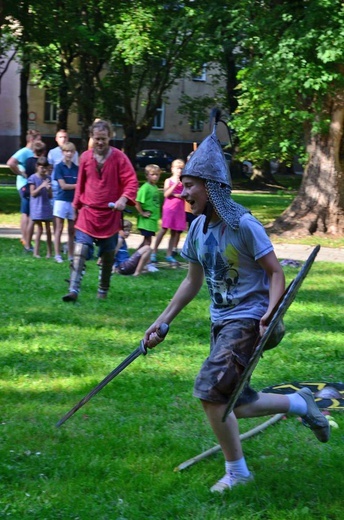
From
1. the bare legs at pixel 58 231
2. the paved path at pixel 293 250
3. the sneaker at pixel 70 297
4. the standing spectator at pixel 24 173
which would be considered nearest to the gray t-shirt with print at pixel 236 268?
the sneaker at pixel 70 297

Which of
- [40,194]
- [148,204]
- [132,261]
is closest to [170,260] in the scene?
[148,204]

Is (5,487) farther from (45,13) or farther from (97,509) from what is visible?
(45,13)

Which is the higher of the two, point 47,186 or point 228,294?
point 228,294

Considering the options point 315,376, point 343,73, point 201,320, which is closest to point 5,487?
point 315,376

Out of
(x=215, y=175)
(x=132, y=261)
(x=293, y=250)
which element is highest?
(x=215, y=175)

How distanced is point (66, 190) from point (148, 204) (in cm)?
118

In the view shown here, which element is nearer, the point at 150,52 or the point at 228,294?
the point at 228,294

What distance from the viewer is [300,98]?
1792cm

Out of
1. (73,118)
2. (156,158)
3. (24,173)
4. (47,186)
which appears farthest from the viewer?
(73,118)

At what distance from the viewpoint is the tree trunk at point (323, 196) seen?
18.3 metres

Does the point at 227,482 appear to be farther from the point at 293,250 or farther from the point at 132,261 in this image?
the point at 293,250

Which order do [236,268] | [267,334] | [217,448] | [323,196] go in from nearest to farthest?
[267,334] → [236,268] → [217,448] → [323,196]

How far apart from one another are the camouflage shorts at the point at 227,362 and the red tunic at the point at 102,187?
525cm

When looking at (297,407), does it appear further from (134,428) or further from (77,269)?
(77,269)
